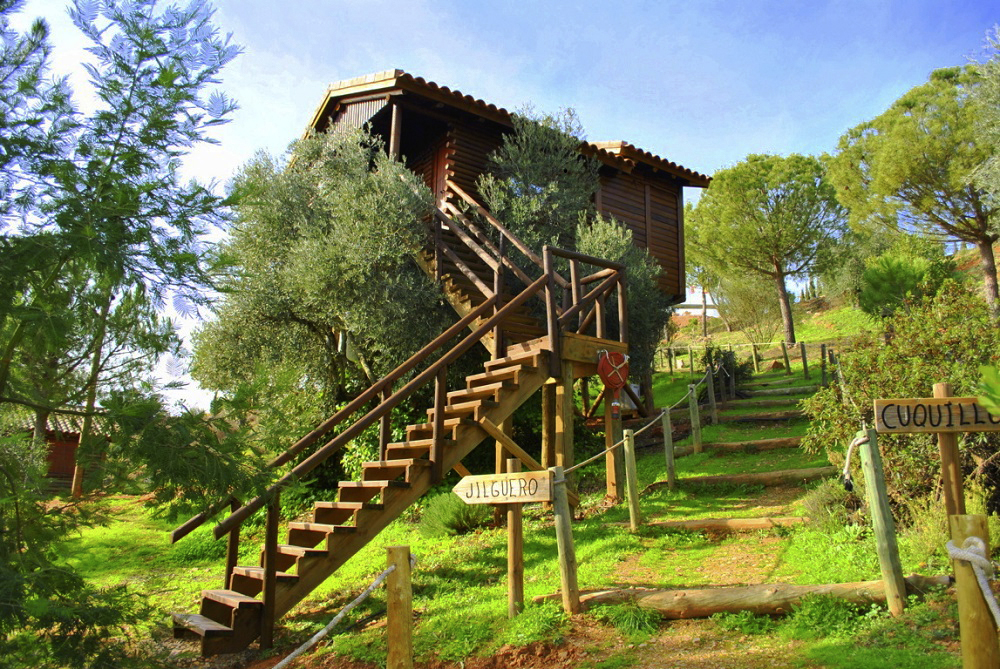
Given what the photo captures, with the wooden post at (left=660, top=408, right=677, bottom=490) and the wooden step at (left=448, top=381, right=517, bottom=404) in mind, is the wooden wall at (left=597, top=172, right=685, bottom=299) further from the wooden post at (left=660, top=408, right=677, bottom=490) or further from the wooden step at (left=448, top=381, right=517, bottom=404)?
the wooden step at (left=448, top=381, right=517, bottom=404)

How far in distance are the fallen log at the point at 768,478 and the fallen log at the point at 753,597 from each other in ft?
12.8

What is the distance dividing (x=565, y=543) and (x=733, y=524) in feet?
9.39

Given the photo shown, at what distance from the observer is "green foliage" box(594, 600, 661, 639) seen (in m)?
4.57

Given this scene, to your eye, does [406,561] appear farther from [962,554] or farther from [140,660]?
[962,554]

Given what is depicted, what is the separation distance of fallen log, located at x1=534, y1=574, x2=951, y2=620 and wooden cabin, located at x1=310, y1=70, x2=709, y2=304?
8.98m

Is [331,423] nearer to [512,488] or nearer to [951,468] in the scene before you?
[512,488]

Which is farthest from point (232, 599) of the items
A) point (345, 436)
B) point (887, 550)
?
point (887, 550)

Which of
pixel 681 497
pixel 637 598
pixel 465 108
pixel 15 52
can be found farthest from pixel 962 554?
pixel 465 108

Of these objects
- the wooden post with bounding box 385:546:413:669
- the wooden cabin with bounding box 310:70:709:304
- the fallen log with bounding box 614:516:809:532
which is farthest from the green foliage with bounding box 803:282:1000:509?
the wooden cabin with bounding box 310:70:709:304

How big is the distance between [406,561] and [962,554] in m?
2.56

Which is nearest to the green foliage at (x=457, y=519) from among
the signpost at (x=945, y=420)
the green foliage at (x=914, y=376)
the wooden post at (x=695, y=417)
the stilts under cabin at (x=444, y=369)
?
the stilts under cabin at (x=444, y=369)

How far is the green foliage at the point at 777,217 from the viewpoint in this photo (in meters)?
28.5

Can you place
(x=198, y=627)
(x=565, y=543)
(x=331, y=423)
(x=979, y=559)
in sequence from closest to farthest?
(x=979, y=559), (x=565, y=543), (x=198, y=627), (x=331, y=423)

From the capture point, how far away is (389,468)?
6852 mm
